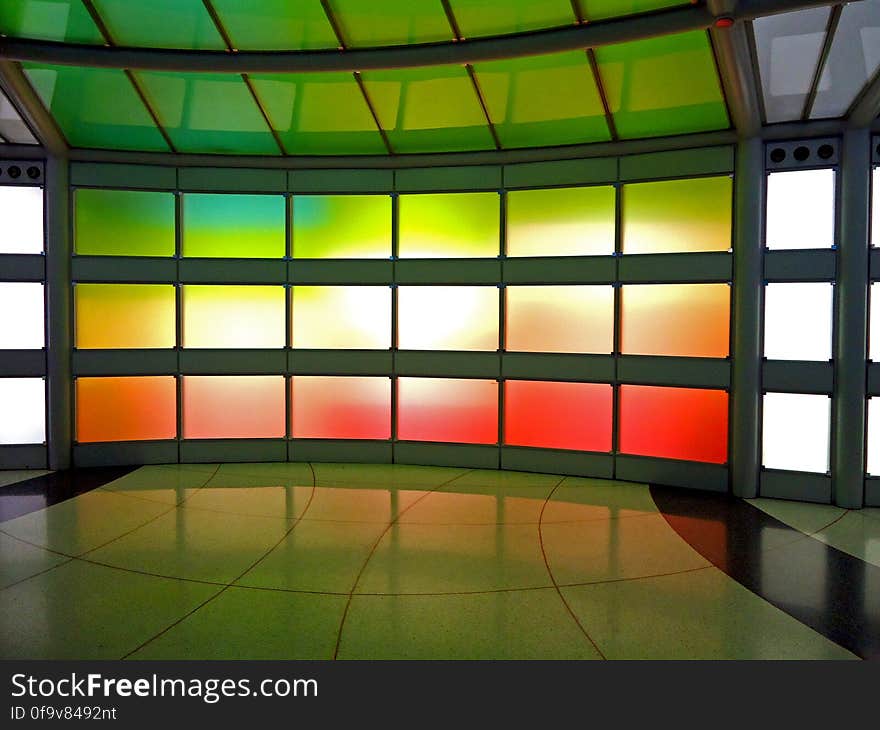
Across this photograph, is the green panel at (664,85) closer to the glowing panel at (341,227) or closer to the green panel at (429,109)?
the green panel at (429,109)

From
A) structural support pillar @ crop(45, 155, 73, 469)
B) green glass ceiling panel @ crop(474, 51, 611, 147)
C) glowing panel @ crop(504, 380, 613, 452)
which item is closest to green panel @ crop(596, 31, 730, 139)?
green glass ceiling panel @ crop(474, 51, 611, 147)

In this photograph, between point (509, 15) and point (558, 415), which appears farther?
point (558, 415)

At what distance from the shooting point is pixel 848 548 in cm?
711

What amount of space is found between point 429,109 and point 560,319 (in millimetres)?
4089

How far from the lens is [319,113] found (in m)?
10.0

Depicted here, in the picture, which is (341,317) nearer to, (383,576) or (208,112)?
(208,112)

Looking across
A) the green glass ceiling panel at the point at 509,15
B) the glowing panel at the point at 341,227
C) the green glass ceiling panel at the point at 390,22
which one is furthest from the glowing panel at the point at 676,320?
the green glass ceiling panel at the point at 390,22

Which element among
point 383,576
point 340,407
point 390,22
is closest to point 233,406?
point 340,407

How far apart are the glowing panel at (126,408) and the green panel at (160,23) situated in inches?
212

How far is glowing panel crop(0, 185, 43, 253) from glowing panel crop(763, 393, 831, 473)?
12.2 metres

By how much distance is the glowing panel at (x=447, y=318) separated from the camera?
1077 centimetres

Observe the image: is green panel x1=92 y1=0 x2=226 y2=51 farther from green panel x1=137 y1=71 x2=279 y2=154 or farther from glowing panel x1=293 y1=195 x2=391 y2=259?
glowing panel x1=293 y1=195 x2=391 y2=259

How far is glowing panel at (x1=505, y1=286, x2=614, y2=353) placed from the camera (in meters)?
10.2

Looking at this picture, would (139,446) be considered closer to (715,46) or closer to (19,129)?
(19,129)
